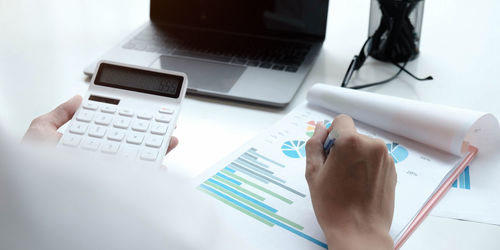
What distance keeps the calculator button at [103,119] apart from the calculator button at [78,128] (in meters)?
0.02

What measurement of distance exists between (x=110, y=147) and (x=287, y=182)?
0.20 m

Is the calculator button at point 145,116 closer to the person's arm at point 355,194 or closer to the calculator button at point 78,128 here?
the calculator button at point 78,128

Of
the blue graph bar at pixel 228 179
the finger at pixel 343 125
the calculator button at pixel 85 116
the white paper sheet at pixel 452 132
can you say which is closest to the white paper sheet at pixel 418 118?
the white paper sheet at pixel 452 132

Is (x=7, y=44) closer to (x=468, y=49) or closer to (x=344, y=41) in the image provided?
(x=344, y=41)

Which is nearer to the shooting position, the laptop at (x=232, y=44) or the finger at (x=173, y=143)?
the finger at (x=173, y=143)

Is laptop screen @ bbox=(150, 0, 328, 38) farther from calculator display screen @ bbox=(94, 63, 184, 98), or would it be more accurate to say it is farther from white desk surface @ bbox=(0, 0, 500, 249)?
calculator display screen @ bbox=(94, 63, 184, 98)

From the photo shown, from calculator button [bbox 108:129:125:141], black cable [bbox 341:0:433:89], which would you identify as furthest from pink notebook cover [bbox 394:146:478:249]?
calculator button [bbox 108:129:125:141]

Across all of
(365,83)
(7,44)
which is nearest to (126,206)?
(365,83)

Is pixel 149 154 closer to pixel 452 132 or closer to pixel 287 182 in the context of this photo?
pixel 287 182

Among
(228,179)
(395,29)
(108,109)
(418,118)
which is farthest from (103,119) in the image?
(395,29)

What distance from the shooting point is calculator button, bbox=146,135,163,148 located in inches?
24.6

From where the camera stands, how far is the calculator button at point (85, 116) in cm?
65

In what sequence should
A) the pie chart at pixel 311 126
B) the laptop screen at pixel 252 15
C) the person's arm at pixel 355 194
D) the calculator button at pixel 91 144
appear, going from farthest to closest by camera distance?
the laptop screen at pixel 252 15, the pie chart at pixel 311 126, the calculator button at pixel 91 144, the person's arm at pixel 355 194

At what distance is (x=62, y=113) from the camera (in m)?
0.67
